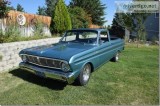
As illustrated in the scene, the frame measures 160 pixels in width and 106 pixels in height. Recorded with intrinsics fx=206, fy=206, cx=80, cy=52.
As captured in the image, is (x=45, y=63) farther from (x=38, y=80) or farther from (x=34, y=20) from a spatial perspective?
(x=34, y=20)

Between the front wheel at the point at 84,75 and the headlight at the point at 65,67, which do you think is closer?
the headlight at the point at 65,67

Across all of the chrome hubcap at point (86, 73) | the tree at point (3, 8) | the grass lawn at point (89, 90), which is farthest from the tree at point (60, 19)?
the chrome hubcap at point (86, 73)

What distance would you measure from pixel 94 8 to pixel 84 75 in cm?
4492

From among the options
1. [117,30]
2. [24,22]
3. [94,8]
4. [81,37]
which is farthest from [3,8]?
[94,8]

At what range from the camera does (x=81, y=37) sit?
7199 millimetres

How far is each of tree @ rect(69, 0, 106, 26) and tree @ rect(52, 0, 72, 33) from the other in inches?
1327

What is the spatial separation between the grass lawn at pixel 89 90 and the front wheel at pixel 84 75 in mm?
139

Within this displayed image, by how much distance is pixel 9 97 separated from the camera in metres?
4.73

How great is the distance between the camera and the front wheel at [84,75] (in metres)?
5.41

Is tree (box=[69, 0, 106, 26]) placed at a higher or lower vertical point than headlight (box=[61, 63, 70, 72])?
higher

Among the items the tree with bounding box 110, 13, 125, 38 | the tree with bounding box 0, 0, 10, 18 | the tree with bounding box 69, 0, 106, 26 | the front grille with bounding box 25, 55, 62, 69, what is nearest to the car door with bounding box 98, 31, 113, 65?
the front grille with bounding box 25, 55, 62, 69

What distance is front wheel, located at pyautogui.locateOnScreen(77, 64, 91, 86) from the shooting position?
17.7 ft

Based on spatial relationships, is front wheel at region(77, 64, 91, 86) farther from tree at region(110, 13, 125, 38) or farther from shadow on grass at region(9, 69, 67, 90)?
tree at region(110, 13, 125, 38)

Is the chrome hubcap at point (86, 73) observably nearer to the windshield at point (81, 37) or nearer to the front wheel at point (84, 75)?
the front wheel at point (84, 75)
